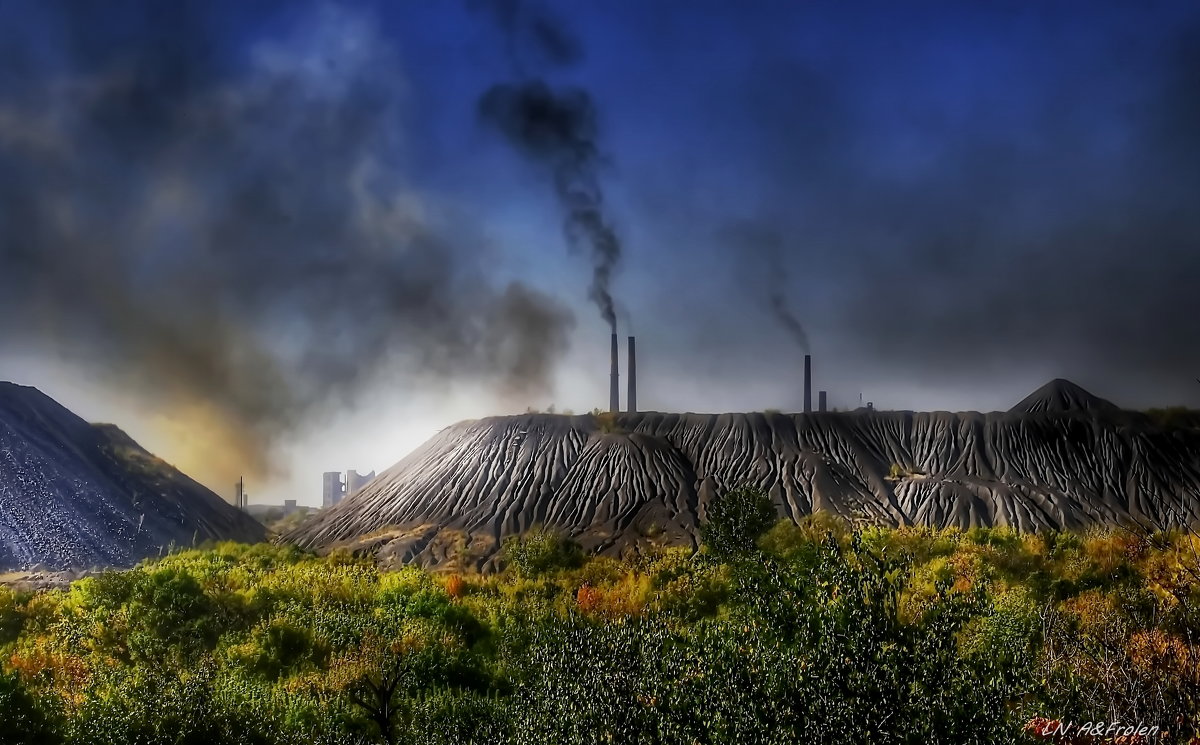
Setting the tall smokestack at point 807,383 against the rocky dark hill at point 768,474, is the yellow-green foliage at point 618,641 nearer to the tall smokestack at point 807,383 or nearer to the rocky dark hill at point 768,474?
the rocky dark hill at point 768,474

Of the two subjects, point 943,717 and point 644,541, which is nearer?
point 943,717

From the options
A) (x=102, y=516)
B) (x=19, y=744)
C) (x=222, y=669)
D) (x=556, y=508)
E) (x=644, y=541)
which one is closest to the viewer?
(x=19, y=744)

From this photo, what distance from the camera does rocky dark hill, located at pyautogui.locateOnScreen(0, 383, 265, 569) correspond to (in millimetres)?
34812

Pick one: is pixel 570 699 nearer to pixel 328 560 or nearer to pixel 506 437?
pixel 328 560

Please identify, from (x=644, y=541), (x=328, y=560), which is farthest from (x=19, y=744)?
(x=644, y=541)

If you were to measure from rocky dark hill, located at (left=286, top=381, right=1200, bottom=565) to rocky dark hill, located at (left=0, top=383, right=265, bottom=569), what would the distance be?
7929 mm

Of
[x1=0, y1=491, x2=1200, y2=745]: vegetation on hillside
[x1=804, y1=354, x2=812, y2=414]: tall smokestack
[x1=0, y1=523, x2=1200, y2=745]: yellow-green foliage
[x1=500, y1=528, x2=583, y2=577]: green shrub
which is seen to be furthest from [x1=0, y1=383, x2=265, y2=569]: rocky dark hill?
A: [x1=804, y1=354, x2=812, y2=414]: tall smokestack

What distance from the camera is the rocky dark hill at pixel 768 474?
45031mm

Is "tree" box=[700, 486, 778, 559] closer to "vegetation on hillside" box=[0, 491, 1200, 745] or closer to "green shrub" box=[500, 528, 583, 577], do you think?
"vegetation on hillside" box=[0, 491, 1200, 745]

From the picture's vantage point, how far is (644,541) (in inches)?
1708

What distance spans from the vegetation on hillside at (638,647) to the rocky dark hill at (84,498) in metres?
2.86

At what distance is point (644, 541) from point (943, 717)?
35.2 m

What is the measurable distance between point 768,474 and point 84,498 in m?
36.7

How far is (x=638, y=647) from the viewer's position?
12.0m
